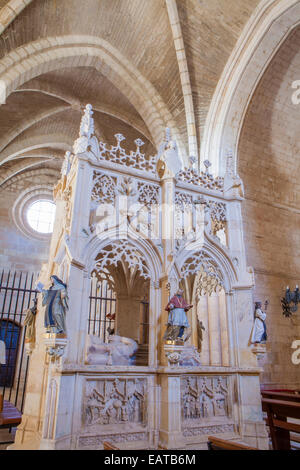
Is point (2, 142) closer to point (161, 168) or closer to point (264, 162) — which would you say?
point (161, 168)

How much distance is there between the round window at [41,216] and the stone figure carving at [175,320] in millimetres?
12639

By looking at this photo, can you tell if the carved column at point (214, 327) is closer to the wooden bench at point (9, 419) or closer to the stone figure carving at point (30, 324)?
the stone figure carving at point (30, 324)

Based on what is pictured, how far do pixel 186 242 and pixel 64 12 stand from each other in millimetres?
8132

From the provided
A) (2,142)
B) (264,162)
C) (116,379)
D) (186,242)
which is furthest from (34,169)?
(116,379)

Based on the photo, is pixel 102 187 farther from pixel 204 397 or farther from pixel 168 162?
pixel 204 397

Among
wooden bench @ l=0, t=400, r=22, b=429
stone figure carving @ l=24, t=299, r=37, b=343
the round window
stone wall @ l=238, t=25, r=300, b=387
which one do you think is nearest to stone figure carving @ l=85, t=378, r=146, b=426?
wooden bench @ l=0, t=400, r=22, b=429

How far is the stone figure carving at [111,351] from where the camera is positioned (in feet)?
18.3

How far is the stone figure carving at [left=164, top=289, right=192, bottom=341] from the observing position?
541 centimetres

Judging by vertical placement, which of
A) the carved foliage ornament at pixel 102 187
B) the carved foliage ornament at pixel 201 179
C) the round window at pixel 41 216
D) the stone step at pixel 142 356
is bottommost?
the stone step at pixel 142 356

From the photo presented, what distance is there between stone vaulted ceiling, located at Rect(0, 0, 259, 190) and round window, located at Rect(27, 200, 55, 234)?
4.52 metres

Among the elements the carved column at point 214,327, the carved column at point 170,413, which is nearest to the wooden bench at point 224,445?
the carved column at point 170,413

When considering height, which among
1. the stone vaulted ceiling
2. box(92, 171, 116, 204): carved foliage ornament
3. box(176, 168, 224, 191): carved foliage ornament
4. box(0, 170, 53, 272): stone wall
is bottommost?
box(92, 171, 116, 204): carved foliage ornament

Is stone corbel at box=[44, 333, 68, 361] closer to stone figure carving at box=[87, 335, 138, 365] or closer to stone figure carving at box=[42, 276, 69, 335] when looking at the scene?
stone figure carving at box=[42, 276, 69, 335]

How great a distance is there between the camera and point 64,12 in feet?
32.0
